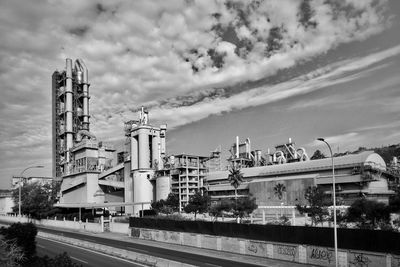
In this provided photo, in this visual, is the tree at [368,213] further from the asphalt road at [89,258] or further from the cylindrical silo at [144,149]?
the cylindrical silo at [144,149]

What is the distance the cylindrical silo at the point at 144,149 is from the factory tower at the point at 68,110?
92.3 ft

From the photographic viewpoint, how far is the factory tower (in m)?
152

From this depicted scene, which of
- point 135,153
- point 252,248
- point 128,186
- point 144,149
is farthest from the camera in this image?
point 128,186

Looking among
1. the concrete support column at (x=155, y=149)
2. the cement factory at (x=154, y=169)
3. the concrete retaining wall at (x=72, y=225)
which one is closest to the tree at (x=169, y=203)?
the cement factory at (x=154, y=169)

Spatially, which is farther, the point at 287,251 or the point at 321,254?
the point at 287,251

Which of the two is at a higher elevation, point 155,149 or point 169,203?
point 155,149

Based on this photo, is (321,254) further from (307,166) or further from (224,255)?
(307,166)

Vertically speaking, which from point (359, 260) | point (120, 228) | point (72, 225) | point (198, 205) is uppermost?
point (359, 260)

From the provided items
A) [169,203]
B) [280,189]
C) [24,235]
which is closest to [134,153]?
[169,203]

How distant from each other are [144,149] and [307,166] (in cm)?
5144

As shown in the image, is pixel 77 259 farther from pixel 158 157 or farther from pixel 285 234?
pixel 158 157

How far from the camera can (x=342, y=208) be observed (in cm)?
8781

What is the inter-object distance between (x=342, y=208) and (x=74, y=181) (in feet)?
304

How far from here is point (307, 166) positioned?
4685 inches
